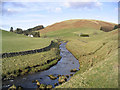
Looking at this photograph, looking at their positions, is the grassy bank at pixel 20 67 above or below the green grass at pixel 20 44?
below

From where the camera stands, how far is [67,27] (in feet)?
503

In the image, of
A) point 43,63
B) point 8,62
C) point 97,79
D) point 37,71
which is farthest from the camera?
point 43,63

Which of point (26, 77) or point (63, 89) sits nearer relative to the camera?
point (63, 89)

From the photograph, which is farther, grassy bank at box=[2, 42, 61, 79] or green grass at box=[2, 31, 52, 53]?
green grass at box=[2, 31, 52, 53]

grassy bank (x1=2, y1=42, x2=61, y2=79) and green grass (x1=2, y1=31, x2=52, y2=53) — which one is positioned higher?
green grass (x1=2, y1=31, x2=52, y2=53)

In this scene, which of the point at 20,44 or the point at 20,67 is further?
the point at 20,44

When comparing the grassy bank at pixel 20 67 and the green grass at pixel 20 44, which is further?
the green grass at pixel 20 44

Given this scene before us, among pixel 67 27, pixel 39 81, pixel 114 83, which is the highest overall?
pixel 67 27

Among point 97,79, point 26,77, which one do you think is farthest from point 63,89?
point 26,77

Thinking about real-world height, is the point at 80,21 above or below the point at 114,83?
above

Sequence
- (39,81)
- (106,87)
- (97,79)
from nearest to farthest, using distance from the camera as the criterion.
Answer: (106,87)
(97,79)
(39,81)

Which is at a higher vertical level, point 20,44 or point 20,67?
point 20,44

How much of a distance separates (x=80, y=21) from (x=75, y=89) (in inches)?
6147

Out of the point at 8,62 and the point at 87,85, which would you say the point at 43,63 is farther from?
the point at 87,85
